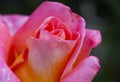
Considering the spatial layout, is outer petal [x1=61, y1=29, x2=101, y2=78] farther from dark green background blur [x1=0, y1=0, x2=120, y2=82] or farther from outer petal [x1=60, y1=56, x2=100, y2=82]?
dark green background blur [x1=0, y1=0, x2=120, y2=82]

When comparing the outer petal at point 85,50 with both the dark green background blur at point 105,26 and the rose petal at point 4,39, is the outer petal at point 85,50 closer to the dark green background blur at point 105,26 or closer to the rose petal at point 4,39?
the rose petal at point 4,39

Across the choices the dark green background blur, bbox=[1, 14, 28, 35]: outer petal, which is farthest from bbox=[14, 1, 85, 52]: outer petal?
the dark green background blur

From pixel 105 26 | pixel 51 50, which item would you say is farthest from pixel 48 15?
pixel 105 26

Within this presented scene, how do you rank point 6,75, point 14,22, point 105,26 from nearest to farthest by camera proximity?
point 6,75, point 14,22, point 105,26

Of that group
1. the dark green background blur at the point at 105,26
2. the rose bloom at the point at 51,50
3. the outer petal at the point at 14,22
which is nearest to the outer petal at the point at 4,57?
the rose bloom at the point at 51,50

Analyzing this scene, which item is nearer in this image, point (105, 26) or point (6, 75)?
point (6, 75)

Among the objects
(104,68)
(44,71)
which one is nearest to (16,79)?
(44,71)

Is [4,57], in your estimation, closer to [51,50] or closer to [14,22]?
[51,50]
